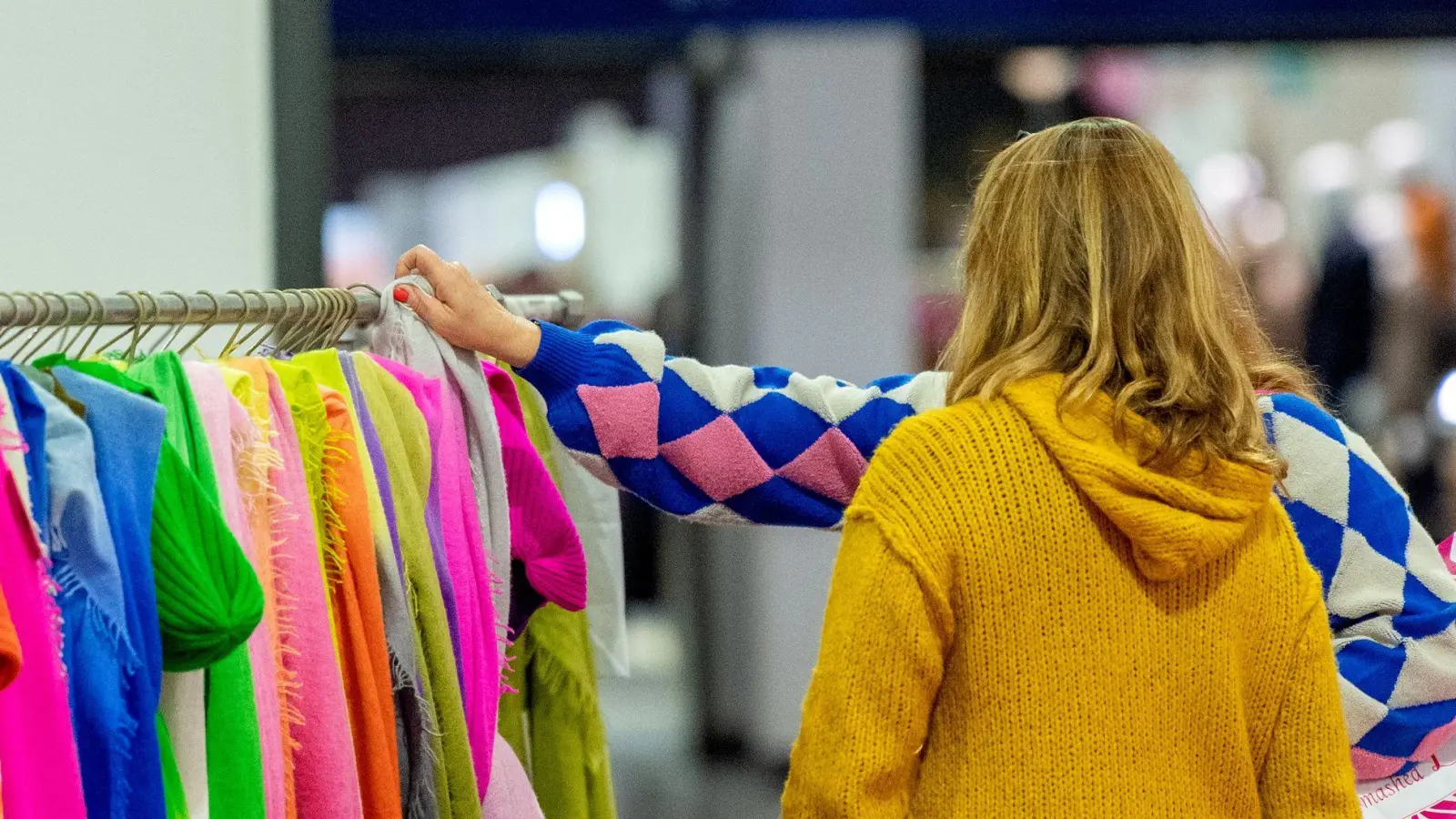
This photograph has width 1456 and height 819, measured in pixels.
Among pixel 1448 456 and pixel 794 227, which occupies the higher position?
pixel 794 227

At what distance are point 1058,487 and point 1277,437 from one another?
390 mm

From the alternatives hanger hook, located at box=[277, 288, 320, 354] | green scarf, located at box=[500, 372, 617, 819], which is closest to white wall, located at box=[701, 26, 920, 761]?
green scarf, located at box=[500, 372, 617, 819]

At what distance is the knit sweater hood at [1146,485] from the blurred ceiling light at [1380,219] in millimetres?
4920

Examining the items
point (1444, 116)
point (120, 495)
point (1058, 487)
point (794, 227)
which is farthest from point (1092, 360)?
A: point (1444, 116)

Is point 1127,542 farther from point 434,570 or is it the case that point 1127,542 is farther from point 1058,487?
point 434,570

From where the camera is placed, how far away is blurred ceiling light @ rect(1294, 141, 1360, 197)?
6156 mm

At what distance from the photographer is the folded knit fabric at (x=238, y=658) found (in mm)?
1256

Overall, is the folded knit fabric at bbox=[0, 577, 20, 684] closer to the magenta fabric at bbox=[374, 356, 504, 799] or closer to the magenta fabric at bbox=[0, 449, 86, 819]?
the magenta fabric at bbox=[0, 449, 86, 819]

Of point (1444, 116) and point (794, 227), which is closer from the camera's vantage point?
point (794, 227)

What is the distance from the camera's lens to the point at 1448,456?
527 centimetres

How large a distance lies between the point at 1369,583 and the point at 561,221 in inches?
227

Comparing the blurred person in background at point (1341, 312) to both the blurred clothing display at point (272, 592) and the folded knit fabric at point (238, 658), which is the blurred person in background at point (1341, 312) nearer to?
the blurred clothing display at point (272, 592)

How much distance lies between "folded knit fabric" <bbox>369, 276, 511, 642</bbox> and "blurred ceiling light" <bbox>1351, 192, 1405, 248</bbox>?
16.5 feet

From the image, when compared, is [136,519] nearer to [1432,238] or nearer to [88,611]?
[88,611]
